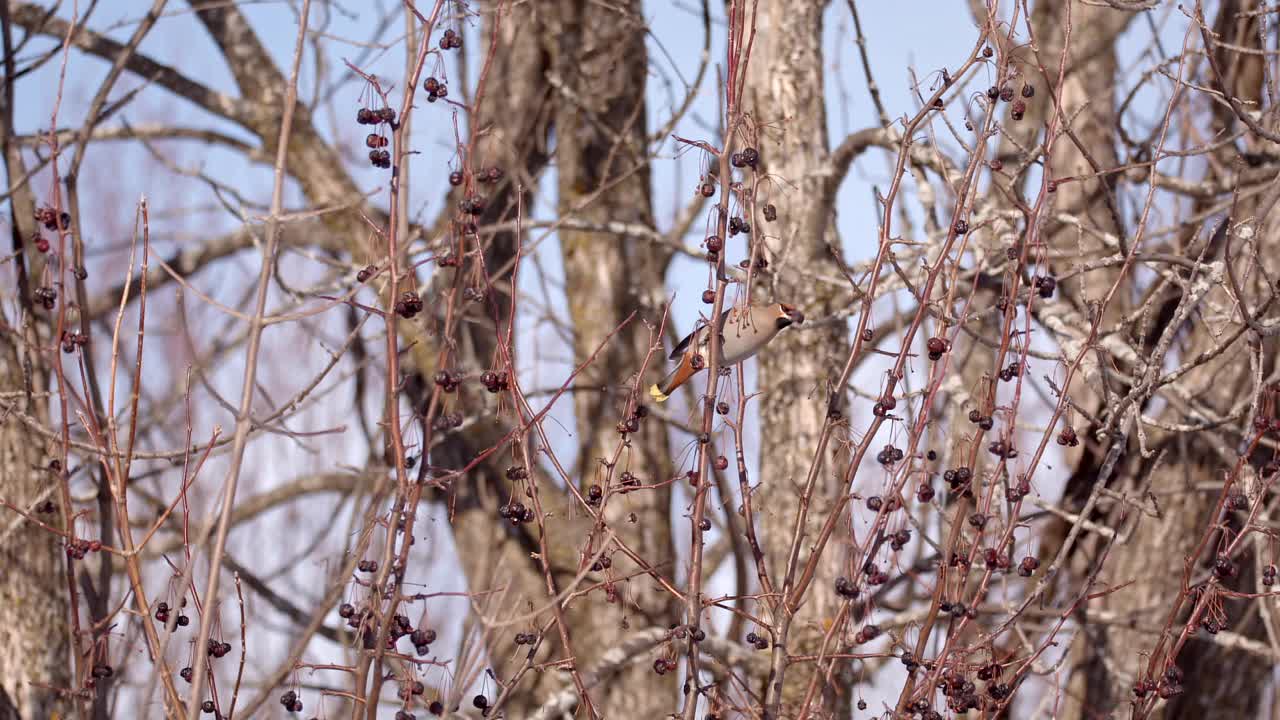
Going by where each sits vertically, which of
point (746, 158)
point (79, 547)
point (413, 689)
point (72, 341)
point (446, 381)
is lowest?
point (413, 689)

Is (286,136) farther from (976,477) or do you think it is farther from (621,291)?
(621,291)

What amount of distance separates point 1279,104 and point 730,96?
4.90ft

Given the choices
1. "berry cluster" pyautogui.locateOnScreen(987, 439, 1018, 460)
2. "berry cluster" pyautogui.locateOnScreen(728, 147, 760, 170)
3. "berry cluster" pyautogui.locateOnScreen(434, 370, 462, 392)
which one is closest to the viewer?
"berry cluster" pyautogui.locateOnScreen(434, 370, 462, 392)

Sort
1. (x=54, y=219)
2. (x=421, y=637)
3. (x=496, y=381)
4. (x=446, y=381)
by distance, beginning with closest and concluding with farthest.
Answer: (x=446, y=381) < (x=496, y=381) < (x=421, y=637) < (x=54, y=219)

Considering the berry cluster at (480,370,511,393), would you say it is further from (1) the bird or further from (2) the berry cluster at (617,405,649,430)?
(1) the bird

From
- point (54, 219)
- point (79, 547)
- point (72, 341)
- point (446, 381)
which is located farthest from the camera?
point (54, 219)

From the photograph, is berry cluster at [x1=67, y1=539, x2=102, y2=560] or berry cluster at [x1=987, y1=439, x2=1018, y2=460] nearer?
berry cluster at [x1=987, y1=439, x2=1018, y2=460]

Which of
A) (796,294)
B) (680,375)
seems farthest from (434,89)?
(796,294)

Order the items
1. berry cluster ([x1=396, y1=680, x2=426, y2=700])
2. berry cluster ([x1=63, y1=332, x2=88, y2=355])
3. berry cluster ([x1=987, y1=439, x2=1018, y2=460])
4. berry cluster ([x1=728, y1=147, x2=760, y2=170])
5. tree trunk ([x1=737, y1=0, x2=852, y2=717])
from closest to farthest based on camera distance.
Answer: berry cluster ([x1=396, y1=680, x2=426, y2=700]) → berry cluster ([x1=987, y1=439, x2=1018, y2=460]) → berry cluster ([x1=728, y1=147, x2=760, y2=170]) → berry cluster ([x1=63, y1=332, x2=88, y2=355]) → tree trunk ([x1=737, y1=0, x2=852, y2=717])

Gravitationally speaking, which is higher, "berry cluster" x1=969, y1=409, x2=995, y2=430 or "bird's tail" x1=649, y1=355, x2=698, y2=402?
"bird's tail" x1=649, y1=355, x2=698, y2=402

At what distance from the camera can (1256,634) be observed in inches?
186

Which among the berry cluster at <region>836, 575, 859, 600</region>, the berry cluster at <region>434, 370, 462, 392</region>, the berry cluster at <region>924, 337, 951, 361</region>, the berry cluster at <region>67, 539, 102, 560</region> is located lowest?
the berry cluster at <region>836, 575, 859, 600</region>

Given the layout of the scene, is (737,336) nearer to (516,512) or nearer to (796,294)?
(516,512)

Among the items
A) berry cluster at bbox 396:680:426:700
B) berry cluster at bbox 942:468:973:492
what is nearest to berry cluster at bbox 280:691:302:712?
berry cluster at bbox 396:680:426:700
